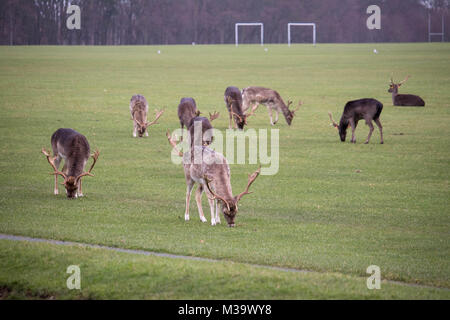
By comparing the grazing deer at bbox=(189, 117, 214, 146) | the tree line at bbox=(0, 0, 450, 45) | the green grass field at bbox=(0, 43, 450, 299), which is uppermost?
the tree line at bbox=(0, 0, 450, 45)

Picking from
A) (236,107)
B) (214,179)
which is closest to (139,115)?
(236,107)

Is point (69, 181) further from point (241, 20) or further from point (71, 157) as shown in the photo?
point (241, 20)

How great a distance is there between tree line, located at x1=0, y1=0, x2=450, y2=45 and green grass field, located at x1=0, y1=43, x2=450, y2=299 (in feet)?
369

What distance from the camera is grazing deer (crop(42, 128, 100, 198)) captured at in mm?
16891

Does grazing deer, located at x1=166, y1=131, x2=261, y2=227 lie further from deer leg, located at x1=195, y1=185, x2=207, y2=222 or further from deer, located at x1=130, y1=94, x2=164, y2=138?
deer, located at x1=130, y1=94, x2=164, y2=138

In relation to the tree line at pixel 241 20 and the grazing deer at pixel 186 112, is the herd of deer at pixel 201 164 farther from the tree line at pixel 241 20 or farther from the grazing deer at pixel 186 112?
the tree line at pixel 241 20

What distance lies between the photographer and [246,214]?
1606 centimetres

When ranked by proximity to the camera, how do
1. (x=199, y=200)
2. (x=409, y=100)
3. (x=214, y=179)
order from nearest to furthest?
(x=214, y=179)
(x=199, y=200)
(x=409, y=100)

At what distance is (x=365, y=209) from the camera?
1672cm

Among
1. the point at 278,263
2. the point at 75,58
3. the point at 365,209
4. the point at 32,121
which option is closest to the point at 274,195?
the point at 365,209

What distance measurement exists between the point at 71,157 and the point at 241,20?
148170 mm

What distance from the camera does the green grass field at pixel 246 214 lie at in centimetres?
1095

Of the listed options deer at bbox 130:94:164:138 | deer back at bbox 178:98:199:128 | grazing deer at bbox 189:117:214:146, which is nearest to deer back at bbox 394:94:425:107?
deer back at bbox 178:98:199:128
